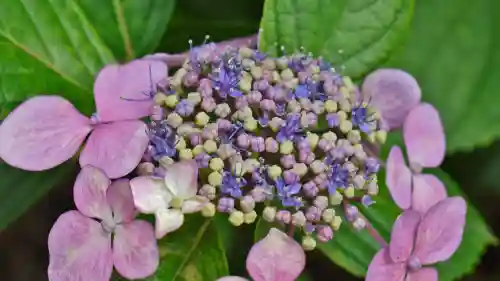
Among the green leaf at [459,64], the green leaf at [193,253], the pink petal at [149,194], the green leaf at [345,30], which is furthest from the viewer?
the green leaf at [459,64]

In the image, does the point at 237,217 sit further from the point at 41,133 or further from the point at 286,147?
the point at 41,133

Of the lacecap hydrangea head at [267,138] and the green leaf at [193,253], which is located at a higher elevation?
the lacecap hydrangea head at [267,138]

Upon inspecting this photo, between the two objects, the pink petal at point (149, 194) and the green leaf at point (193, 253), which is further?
the green leaf at point (193, 253)

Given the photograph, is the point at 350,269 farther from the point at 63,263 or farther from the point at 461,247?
the point at 63,263

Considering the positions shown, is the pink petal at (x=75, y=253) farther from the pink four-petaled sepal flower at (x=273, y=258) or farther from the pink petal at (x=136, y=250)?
the pink four-petaled sepal flower at (x=273, y=258)

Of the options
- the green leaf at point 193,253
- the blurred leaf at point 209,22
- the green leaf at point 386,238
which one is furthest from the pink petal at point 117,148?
the blurred leaf at point 209,22

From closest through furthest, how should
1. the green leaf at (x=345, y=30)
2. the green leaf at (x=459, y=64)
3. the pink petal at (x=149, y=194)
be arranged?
the pink petal at (x=149, y=194), the green leaf at (x=345, y=30), the green leaf at (x=459, y=64)

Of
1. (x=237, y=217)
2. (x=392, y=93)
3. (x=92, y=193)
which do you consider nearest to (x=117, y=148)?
(x=92, y=193)

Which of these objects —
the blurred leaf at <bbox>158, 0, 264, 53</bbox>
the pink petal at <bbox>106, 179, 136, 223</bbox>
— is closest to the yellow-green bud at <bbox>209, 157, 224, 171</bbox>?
the pink petal at <bbox>106, 179, 136, 223</bbox>
